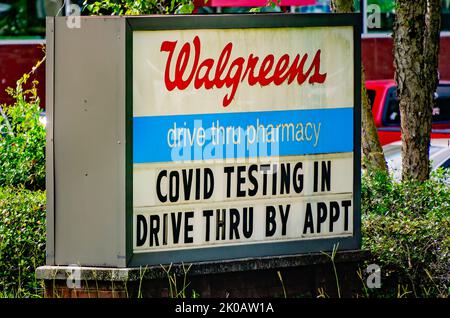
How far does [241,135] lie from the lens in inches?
252

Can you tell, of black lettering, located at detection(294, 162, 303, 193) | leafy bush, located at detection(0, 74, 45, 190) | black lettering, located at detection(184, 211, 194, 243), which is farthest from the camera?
leafy bush, located at detection(0, 74, 45, 190)

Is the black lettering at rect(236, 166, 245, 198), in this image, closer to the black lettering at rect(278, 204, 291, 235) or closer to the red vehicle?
the black lettering at rect(278, 204, 291, 235)

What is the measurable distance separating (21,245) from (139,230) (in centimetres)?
151

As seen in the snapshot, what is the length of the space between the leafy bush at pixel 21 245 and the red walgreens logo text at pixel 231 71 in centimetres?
183

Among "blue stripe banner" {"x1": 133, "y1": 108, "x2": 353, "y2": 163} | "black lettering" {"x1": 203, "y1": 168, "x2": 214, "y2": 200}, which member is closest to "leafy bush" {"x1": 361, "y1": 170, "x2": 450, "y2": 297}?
"blue stripe banner" {"x1": 133, "y1": 108, "x2": 353, "y2": 163}

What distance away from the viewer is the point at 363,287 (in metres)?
6.93

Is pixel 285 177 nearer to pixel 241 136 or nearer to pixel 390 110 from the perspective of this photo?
pixel 241 136

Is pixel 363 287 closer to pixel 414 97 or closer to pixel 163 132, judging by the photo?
pixel 163 132

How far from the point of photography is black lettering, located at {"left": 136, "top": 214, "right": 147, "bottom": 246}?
245 inches

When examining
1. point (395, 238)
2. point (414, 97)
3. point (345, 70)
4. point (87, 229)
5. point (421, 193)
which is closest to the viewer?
point (87, 229)

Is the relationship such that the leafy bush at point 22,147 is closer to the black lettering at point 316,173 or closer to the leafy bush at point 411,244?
the leafy bush at point 411,244

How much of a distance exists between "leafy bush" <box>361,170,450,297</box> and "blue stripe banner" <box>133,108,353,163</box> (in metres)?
0.93
